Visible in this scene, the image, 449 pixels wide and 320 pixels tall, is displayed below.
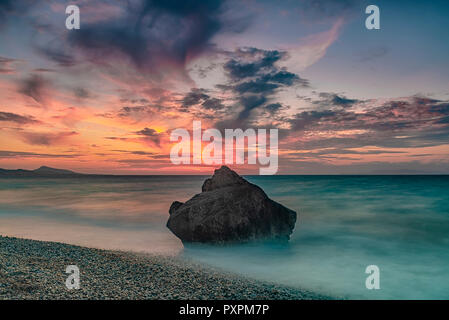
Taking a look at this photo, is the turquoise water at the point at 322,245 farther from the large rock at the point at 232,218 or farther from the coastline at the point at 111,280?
the coastline at the point at 111,280

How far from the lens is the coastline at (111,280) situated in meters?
7.39

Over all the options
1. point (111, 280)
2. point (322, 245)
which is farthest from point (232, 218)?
point (111, 280)

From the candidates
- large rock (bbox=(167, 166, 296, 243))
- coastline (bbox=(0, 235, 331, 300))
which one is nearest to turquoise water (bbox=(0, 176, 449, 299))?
large rock (bbox=(167, 166, 296, 243))

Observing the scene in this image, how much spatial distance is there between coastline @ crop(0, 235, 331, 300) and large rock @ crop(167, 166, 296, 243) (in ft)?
9.66

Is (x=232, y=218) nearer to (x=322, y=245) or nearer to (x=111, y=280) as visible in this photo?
(x=322, y=245)

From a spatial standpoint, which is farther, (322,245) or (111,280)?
(322,245)

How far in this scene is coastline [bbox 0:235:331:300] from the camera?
24.2 feet

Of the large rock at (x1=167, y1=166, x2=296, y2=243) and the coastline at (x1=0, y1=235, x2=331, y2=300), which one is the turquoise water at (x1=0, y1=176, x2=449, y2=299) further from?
the coastline at (x1=0, y1=235, x2=331, y2=300)

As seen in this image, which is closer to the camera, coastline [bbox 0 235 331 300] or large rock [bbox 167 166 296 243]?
coastline [bbox 0 235 331 300]

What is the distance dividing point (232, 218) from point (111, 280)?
6946 millimetres

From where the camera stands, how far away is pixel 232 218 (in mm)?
14367
